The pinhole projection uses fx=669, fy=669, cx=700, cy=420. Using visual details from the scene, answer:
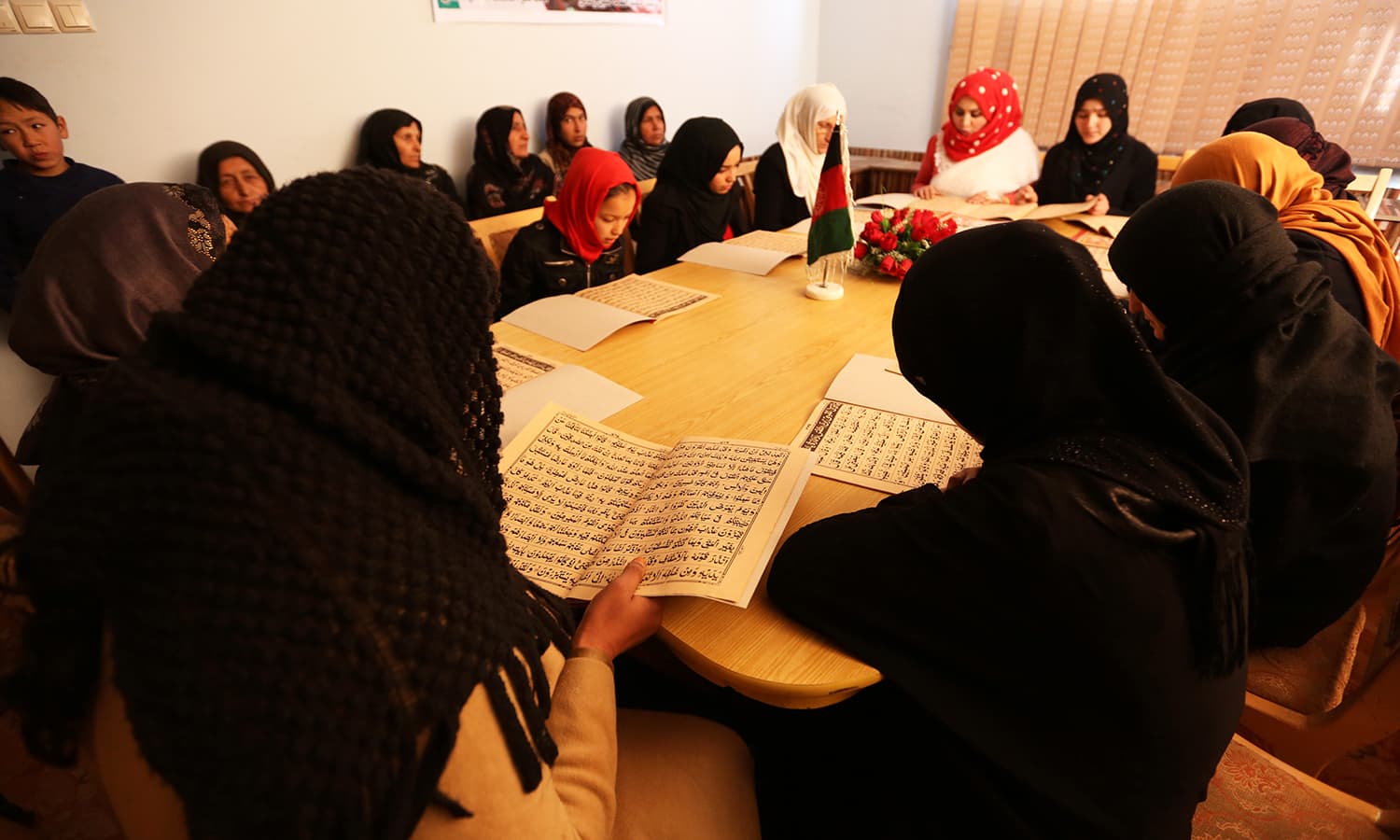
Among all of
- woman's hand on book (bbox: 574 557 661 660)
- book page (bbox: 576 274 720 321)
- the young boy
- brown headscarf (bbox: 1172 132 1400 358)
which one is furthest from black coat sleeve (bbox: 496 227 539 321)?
brown headscarf (bbox: 1172 132 1400 358)

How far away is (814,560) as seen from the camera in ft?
2.51

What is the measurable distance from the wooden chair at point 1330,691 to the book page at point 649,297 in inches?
51.7

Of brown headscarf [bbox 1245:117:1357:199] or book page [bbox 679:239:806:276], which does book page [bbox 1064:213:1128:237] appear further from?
book page [bbox 679:239:806:276]

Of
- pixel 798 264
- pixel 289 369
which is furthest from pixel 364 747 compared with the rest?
pixel 798 264

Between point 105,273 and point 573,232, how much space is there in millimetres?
1289

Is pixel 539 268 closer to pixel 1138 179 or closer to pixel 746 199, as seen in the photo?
pixel 746 199

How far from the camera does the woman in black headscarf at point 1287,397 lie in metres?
1.01

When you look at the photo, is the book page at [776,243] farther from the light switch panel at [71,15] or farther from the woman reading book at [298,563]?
the light switch panel at [71,15]

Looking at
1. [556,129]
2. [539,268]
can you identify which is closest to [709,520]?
[539,268]

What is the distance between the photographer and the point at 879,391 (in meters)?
1.23

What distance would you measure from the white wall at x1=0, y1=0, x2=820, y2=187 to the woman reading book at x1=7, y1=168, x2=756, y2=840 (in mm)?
2417

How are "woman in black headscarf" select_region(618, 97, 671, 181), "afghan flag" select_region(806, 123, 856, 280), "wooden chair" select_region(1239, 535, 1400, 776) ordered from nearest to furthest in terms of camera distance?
"wooden chair" select_region(1239, 535, 1400, 776)
"afghan flag" select_region(806, 123, 856, 280)
"woman in black headscarf" select_region(618, 97, 671, 181)

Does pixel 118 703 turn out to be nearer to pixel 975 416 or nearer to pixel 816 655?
pixel 816 655

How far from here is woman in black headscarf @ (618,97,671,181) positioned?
3695 mm
